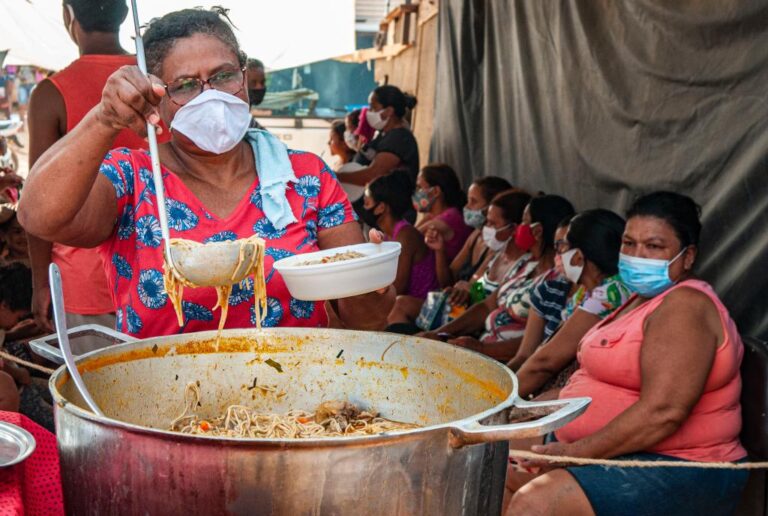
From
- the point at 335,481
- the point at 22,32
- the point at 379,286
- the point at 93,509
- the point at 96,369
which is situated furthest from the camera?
the point at 22,32

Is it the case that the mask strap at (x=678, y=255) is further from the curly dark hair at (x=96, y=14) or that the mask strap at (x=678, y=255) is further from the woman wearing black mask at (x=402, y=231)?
the woman wearing black mask at (x=402, y=231)

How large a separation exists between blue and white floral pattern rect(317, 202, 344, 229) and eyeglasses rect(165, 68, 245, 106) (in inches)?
16.0

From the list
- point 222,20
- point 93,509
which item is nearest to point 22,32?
point 222,20

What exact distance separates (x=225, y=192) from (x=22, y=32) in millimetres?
7697

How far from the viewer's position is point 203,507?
1.20 m

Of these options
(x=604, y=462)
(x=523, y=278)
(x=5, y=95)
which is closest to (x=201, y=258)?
(x=604, y=462)

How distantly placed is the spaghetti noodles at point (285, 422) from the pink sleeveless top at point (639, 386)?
4.87 feet

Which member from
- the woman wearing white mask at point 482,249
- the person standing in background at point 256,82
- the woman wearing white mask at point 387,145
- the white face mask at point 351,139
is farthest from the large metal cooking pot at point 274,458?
the white face mask at point 351,139

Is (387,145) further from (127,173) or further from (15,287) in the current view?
(127,173)

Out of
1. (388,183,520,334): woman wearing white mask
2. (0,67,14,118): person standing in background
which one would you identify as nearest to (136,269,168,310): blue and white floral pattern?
(388,183,520,334): woman wearing white mask

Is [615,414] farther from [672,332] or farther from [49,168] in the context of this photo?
[49,168]

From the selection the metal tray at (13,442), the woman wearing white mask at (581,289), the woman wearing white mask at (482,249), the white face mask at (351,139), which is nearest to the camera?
the metal tray at (13,442)

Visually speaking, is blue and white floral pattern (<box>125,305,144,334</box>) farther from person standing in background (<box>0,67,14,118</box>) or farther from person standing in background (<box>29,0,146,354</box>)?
person standing in background (<box>0,67,14,118</box>)

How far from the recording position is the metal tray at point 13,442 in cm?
144
